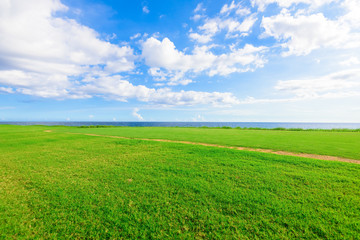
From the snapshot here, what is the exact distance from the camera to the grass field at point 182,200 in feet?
11.9

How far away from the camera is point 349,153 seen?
373 inches

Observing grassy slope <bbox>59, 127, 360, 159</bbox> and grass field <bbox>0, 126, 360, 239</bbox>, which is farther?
grassy slope <bbox>59, 127, 360, 159</bbox>

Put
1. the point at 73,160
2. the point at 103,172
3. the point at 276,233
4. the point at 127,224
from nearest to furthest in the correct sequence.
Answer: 1. the point at 276,233
2. the point at 127,224
3. the point at 103,172
4. the point at 73,160

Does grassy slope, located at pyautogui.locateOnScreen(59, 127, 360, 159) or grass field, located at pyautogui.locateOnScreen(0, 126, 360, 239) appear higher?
Result: grassy slope, located at pyautogui.locateOnScreen(59, 127, 360, 159)

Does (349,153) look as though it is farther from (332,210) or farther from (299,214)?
(299,214)

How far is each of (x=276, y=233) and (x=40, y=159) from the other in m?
12.4

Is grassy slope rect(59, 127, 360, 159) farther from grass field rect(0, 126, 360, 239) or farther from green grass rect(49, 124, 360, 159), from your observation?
grass field rect(0, 126, 360, 239)

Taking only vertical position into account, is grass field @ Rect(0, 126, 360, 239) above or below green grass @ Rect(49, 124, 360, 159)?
below

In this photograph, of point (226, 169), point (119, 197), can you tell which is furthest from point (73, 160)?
point (226, 169)

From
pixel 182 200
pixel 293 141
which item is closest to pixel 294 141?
pixel 293 141

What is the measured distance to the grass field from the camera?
3.61 metres

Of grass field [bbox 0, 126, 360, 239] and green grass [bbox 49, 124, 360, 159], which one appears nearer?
grass field [bbox 0, 126, 360, 239]

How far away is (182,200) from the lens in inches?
188

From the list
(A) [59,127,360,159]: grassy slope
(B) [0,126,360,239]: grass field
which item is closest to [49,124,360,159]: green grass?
(A) [59,127,360,159]: grassy slope
